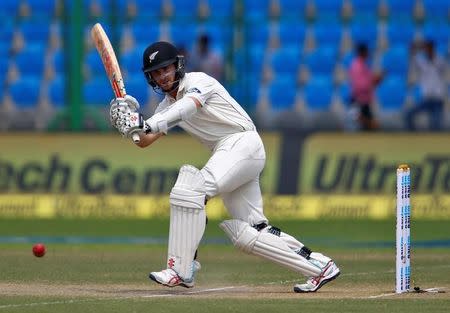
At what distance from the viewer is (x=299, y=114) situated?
59.0ft

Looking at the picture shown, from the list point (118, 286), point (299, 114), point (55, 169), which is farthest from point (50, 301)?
point (299, 114)

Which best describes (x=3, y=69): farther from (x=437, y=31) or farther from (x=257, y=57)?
(x=437, y=31)

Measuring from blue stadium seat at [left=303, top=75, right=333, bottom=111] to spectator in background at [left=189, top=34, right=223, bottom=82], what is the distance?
1.79 meters

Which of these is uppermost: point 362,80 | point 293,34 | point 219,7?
point 219,7

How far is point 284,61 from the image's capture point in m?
19.3

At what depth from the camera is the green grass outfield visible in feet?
26.5

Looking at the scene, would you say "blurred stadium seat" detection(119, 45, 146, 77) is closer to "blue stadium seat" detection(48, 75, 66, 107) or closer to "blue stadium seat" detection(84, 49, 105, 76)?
"blue stadium seat" detection(84, 49, 105, 76)

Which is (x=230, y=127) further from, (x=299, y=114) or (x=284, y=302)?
(x=299, y=114)

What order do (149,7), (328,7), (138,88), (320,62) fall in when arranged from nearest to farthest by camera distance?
(138,88) < (320,62) < (149,7) < (328,7)

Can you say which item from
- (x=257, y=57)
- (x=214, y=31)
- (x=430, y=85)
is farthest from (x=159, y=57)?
(x=214, y=31)

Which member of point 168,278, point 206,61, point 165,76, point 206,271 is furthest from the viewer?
point 206,61

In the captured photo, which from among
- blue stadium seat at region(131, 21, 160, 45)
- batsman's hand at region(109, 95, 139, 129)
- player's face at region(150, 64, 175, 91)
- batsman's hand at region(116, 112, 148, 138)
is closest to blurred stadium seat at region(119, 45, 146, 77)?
blue stadium seat at region(131, 21, 160, 45)

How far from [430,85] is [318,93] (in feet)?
6.17

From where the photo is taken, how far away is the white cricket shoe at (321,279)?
29.0 ft
